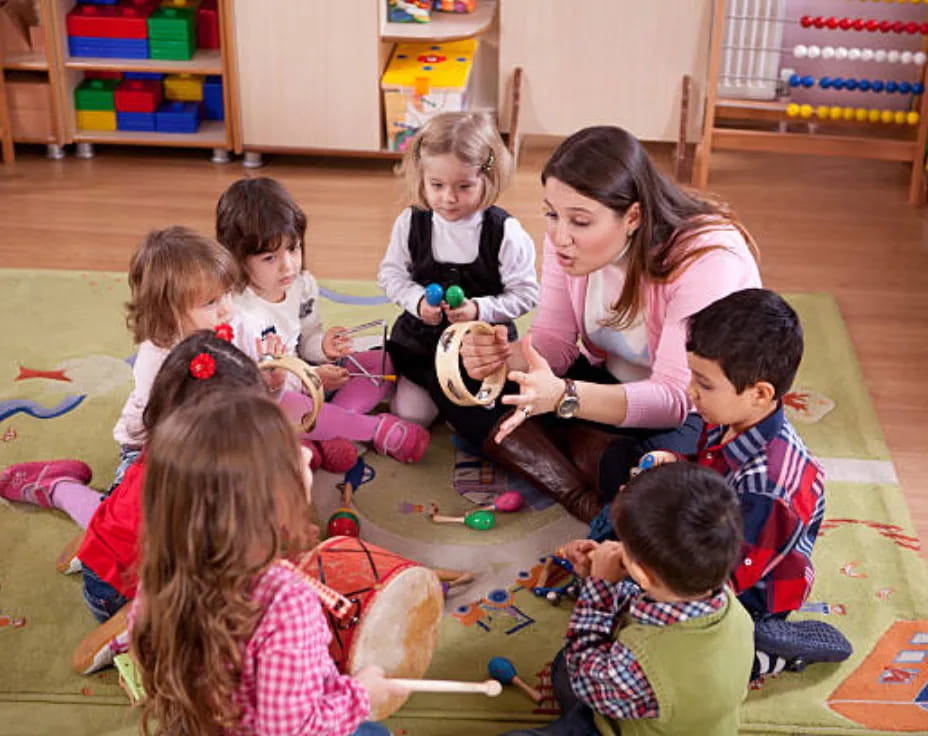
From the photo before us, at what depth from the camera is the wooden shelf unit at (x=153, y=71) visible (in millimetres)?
3807

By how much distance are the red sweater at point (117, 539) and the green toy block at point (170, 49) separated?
2.24m

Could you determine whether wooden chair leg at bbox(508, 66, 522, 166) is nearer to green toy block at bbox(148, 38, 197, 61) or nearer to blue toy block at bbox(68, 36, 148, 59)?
green toy block at bbox(148, 38, 197, 61)

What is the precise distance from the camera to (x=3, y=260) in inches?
133

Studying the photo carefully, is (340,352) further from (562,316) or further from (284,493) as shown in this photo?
(284,493)

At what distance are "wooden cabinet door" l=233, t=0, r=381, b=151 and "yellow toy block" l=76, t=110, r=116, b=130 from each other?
441 mm

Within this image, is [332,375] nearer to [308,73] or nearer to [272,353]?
[272,353]

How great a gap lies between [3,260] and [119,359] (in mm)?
720

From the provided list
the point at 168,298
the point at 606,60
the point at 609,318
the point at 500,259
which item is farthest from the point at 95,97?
the point at 609,318

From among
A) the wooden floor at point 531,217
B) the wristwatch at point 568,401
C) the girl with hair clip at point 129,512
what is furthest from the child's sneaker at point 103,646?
the wooden floor at point 531,217

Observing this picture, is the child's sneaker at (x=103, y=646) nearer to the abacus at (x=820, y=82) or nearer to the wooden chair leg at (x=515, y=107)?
the wooden chair leg at (x=515, y=107)

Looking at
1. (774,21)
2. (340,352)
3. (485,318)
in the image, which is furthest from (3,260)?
(774,21)

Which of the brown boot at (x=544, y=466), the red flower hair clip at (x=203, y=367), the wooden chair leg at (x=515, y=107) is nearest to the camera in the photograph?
the red flower hair clip at (x=203, y=367)

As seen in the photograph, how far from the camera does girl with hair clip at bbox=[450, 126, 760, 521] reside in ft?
6.98

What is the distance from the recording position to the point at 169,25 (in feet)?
12.5
